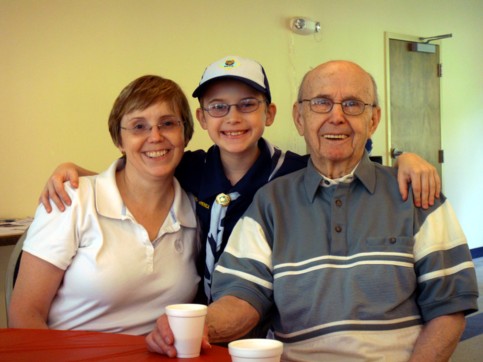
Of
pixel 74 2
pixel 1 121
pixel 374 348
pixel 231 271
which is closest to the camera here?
pixel 374 348

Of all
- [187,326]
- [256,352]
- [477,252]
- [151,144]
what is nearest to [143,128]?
[151,144]

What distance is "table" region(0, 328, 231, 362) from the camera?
1.16 m

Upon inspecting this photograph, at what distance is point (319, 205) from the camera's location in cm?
179

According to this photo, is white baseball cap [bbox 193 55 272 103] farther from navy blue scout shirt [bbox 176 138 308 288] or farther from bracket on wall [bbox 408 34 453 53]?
bracket on wall [bbox 408 34 453 53]

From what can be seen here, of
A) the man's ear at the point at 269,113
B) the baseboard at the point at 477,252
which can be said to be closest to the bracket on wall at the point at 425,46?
the baseboard at the point at 477,252

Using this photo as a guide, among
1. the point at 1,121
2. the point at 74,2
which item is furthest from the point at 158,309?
the point at 74,2

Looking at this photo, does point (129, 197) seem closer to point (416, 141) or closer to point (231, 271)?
point (231, 271)

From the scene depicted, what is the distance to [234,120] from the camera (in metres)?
2.02

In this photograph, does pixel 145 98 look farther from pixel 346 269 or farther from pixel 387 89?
pixel 387 89

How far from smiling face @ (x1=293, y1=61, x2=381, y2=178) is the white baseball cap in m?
0.22

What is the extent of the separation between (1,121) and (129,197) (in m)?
2.05

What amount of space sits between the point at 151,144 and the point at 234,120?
0.29m

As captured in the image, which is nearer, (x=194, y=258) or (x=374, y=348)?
(x=374, y=348)

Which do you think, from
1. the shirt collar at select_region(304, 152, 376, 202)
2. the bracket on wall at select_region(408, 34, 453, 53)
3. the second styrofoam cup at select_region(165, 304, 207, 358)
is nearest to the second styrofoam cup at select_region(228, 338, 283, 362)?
the second styrofoam cup at select_region(165, 304, 207, 358)
